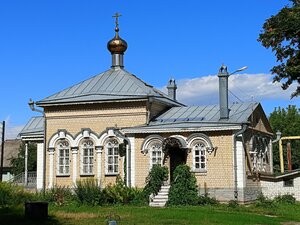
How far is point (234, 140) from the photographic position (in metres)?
22.6

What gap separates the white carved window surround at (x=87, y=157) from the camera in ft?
84.2

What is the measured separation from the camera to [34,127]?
29609 mm

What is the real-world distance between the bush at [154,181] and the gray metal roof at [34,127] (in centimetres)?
783

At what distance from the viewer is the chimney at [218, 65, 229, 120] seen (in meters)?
23.9

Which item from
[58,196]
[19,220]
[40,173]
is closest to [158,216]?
[19,220]

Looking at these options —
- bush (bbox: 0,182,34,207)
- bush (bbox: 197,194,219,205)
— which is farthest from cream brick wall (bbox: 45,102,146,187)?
bush (bbox: 197,194,219,205)

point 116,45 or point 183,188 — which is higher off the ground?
point 116,45

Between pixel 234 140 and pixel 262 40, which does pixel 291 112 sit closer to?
pixel 234 140

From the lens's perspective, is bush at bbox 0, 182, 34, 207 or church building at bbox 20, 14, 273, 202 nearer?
bush at bbox 0, 182, 34, 207

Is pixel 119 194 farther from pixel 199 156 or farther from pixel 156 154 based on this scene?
pixel 199 156

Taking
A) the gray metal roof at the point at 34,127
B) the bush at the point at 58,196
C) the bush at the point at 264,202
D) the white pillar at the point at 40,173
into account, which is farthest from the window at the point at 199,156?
the gray metal roof at the point at 34,127

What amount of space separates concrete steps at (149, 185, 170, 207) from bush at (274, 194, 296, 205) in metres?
4.90

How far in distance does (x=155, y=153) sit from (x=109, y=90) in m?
4.38

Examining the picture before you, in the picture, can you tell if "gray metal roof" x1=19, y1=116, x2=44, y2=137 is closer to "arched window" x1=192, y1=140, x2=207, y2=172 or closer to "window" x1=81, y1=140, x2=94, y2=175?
"window" x1=81, y1=140, x2=94, y2=175
